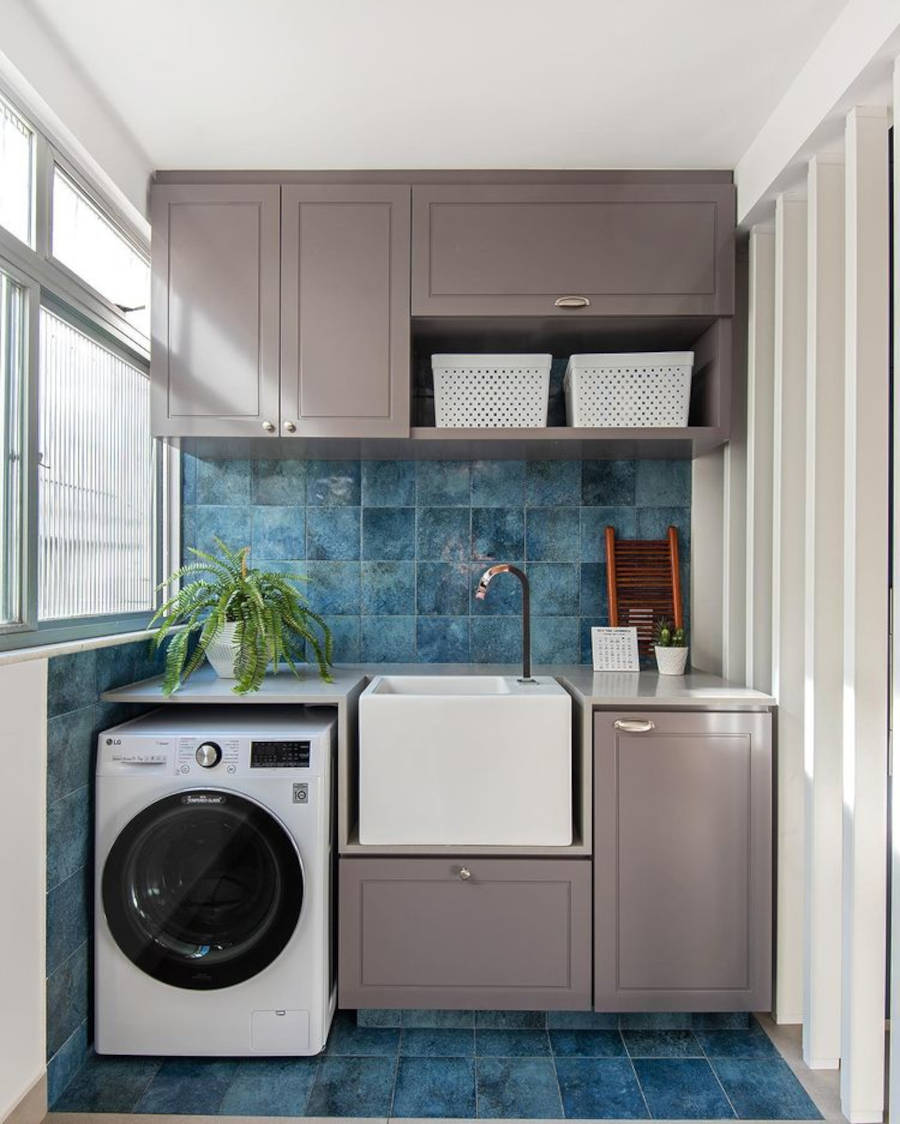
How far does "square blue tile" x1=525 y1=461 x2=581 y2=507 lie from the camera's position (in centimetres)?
267

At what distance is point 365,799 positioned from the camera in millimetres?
1977

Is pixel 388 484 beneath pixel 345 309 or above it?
beneath

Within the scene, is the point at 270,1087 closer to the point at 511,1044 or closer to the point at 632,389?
the point at 511,1044

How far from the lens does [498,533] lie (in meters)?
2.67

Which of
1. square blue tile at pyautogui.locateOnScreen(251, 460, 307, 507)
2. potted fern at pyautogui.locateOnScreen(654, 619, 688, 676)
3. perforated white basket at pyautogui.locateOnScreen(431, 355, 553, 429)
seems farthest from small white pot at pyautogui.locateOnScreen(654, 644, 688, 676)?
square blue tile at pyautogui.locateOnScreen(251, 460, 307, 507)

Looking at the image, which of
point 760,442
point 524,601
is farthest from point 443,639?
point 760,442

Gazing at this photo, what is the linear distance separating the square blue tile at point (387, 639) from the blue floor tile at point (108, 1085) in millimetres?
1328

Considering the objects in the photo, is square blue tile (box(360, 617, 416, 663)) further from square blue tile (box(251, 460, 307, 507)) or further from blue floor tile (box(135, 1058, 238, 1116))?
blue floor tile (box(135, 1058, 238, 1116))

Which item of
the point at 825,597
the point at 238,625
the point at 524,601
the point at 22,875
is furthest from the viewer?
the point at 524,601

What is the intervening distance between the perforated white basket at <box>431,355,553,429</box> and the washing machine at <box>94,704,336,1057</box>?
1.10 meters

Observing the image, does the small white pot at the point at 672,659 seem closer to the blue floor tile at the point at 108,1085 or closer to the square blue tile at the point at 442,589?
the square blue tile at the point at 442,589

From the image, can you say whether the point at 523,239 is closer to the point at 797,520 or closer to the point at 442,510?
the point at 442,510

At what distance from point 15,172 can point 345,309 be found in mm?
889

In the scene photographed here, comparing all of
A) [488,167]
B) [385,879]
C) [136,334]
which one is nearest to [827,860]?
[385,879]
